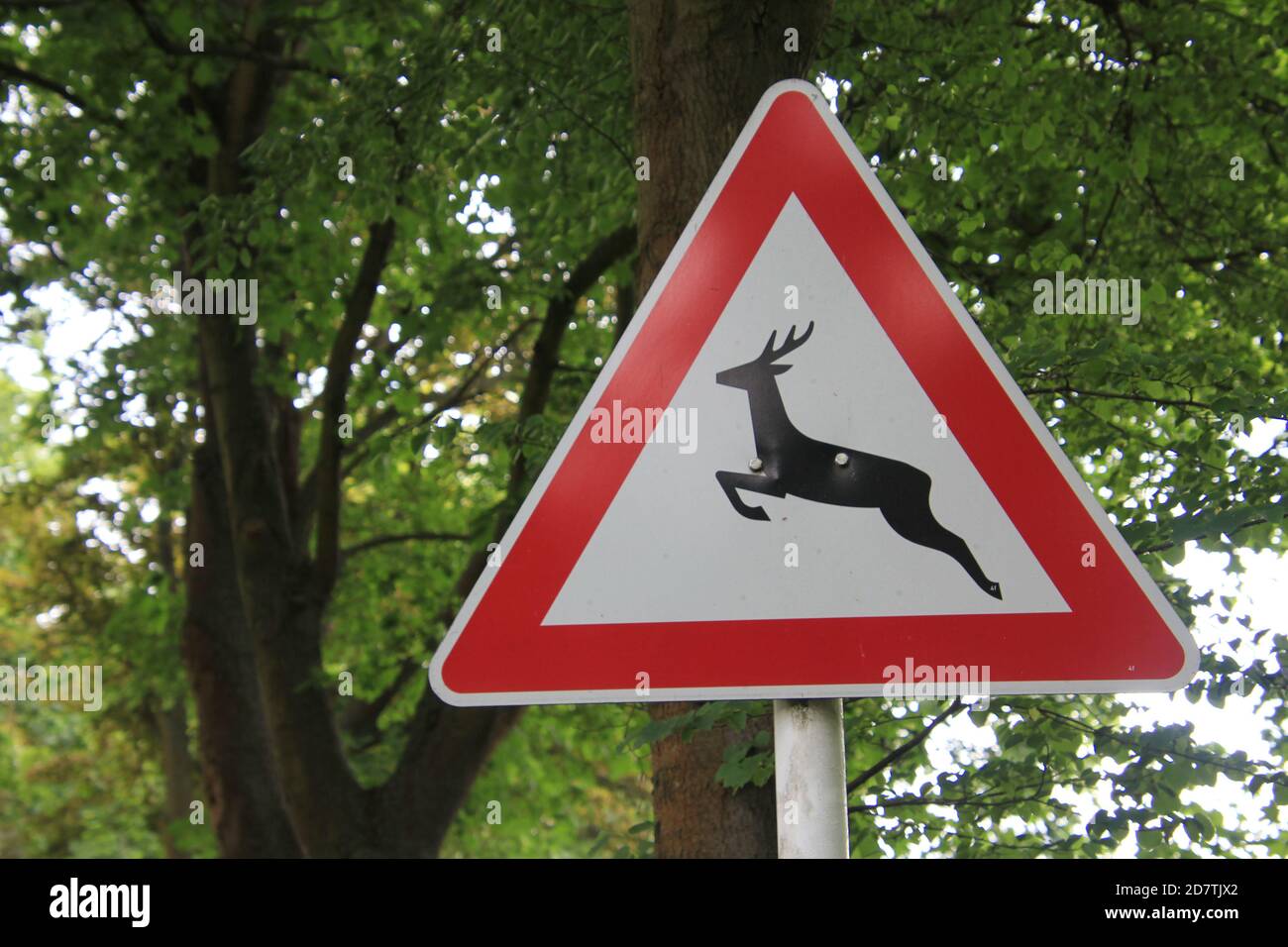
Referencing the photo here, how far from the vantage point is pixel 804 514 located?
1.83 metres

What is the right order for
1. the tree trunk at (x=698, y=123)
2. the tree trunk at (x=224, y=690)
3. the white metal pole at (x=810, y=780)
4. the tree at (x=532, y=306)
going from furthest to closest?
the tree trunk at (x=224, y=690) < the tree at (x=532, y=306) < the tree trunk at (x=698, y=123) < the white metal pole at (x=810, y=780)

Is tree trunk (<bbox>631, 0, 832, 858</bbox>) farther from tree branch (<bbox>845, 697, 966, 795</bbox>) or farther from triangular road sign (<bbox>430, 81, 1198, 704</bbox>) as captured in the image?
triangular road sign (<bbox>430, 81, 1198, 704</bbox>)

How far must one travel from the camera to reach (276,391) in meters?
8.65

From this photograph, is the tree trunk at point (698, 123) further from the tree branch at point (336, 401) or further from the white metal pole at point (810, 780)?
the tree branch at point (336, 401)

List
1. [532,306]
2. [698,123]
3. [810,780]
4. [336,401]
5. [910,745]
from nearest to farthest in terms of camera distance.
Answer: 1. [810,780]
2. [698,123]
3. [910,745]
4. [336,401]
5. [532,306]

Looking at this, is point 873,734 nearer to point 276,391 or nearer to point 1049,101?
point 1049,101

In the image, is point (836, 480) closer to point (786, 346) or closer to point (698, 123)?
point (786, 346)

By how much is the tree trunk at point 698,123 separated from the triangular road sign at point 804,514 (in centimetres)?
83

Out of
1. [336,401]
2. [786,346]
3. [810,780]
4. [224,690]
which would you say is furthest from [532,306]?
[810,780]

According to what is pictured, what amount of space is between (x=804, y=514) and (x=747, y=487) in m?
0.09

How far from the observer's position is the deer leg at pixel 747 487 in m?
1.84

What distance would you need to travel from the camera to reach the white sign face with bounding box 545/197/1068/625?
180 cm

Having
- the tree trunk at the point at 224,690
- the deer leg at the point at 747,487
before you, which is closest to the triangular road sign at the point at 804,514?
the deer leg at the point at 747,487
